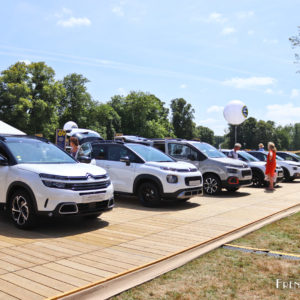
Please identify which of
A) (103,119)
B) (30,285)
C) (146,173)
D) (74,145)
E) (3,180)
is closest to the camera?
(30,285)

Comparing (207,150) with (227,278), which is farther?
(207,150)

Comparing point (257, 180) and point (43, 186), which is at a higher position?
point (43, 186)

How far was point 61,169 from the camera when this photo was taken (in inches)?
254

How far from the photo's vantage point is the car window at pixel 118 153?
9900mm

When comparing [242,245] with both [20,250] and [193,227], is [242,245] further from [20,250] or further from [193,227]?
[20,250]

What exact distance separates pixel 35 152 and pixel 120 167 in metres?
3.15

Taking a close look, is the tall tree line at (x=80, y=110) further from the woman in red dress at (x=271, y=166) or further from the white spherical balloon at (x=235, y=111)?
the woman in red dress at (x=271, y=166)

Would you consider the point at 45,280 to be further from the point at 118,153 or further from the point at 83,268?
the point at 118,153

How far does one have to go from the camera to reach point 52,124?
52.2 meters

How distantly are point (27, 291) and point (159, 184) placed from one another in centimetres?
562

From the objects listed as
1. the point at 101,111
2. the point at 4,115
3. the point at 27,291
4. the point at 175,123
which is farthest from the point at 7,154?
the point at 175,123

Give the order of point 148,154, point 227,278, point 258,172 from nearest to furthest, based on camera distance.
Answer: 1. point 227,278
2. point 148,154
3. point 258,172

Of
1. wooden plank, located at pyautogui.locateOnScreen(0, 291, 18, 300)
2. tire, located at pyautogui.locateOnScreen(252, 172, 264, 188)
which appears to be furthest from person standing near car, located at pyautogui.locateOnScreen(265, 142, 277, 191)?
wooden plank, located at pyautogui.locateOnScreen(0, 291, 18, 300)

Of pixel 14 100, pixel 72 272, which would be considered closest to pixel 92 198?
pixel 72 272
